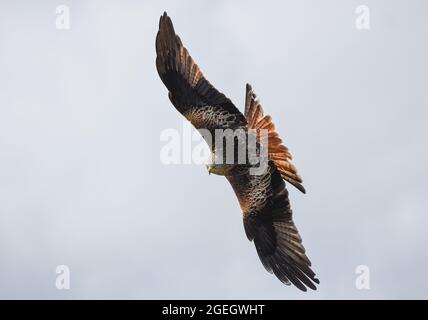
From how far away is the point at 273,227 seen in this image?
1259 centimetres

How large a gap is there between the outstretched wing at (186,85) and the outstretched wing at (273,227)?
1.29 meters

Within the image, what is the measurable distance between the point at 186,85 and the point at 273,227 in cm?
281

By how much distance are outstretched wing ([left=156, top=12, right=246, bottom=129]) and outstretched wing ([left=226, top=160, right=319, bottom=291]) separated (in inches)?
50.6

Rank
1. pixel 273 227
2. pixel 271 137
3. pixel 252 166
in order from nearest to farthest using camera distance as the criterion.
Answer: pixel 271 137, pixel 252 166, pixel 273 227

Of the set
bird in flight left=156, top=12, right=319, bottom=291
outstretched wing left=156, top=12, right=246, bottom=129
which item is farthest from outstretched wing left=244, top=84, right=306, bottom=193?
outstretched wing left=156, top=12, right=246, bottom=129

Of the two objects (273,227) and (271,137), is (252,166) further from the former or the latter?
(273,227)

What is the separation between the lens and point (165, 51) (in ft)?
38.0

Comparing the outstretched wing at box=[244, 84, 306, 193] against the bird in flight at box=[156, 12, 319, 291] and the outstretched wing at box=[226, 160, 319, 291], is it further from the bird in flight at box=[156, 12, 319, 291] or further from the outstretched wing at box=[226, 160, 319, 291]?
the outstretched wing at box=[226, 160, 319, 291]

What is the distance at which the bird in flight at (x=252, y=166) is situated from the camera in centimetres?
1145

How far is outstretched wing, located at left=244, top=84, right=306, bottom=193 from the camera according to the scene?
11.4m

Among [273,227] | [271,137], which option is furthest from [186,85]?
[273,227]

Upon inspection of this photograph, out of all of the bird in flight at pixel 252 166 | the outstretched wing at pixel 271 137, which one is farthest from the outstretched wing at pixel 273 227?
the outstretched wing at pixel 271 137
